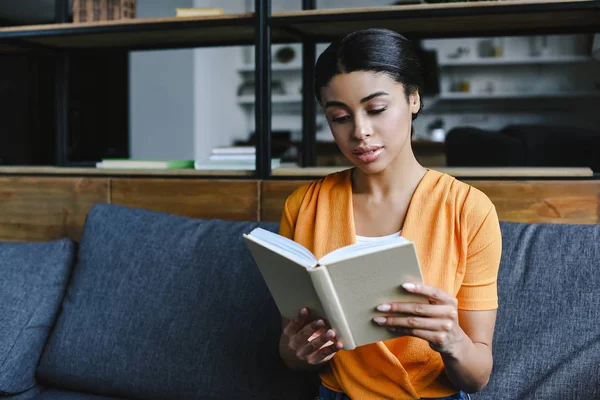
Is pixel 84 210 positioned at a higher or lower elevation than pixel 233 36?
lower

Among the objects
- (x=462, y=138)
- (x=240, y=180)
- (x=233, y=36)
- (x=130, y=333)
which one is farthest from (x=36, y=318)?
(x=462, y=138)

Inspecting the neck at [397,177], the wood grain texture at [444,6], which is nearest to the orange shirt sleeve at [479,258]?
the neck at [397,177]

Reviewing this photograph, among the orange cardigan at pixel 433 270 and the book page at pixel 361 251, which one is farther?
the orange cardigan at pixel 433 270

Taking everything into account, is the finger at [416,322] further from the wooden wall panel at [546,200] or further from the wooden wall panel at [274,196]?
the wooden wall panel at [274,196]

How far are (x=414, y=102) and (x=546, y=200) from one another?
658mm

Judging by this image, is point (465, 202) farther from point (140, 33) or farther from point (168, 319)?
point (140, 33)

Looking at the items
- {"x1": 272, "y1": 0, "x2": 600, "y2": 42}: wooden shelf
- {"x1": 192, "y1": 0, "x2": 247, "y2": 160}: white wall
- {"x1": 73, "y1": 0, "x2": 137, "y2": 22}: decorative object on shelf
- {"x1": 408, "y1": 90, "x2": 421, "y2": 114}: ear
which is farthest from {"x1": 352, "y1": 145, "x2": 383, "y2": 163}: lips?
{"x1": 192, "y1": 0, "x2": 247, "y2": 160}: white wall

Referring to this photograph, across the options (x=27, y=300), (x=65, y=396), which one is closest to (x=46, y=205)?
(x=27, y=300)

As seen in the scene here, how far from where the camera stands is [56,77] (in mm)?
2289

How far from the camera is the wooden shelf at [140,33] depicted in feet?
6.18

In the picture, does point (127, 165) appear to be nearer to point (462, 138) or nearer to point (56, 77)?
point (56, 77)

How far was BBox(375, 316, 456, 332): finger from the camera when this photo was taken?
0.89 metres

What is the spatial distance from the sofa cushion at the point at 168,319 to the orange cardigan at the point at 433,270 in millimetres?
322

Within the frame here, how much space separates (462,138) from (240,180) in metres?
1.21
